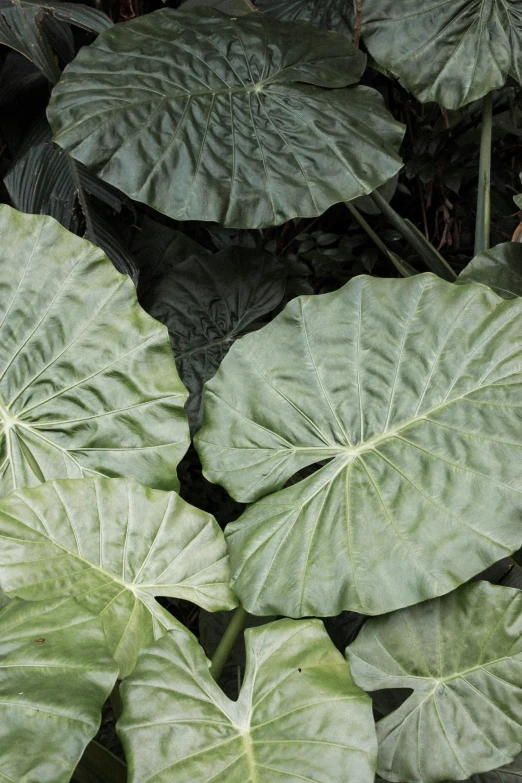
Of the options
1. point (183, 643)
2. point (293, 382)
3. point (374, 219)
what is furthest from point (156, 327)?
point (374, 219)

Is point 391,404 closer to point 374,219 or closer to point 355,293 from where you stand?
point 355,293

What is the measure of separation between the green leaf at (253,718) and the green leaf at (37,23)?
1.13 m

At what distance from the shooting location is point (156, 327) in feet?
3.71

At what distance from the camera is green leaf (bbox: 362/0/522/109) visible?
1379 millimetres

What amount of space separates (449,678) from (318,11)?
5.06 ft

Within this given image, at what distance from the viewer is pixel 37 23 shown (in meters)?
1.37

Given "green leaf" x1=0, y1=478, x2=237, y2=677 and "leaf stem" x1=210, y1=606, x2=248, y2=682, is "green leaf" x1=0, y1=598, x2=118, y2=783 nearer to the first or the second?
"green leaf" x1=0, y1=478, x2=237, y2=677

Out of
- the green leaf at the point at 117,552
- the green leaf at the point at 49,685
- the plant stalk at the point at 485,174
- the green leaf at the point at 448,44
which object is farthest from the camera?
the plant stalk at the point at 485,174

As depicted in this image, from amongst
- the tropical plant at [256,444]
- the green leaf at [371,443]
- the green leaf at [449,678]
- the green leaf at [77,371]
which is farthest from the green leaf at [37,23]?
the green leaf at [449,678]

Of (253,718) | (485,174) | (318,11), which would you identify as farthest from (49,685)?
(318,11)

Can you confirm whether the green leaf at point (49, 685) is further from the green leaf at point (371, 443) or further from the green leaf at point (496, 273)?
the green leaf at point (496, 273)

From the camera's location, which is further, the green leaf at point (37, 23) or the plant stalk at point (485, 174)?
the plant stalk at point (485, 174)

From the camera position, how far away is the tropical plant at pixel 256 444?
2.66ft

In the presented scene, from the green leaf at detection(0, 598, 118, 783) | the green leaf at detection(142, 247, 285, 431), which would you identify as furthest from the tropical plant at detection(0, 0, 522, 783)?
the green leaf at detection(142, 247, 285, 431)
